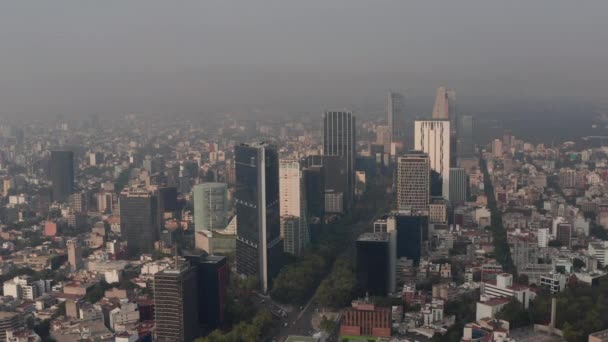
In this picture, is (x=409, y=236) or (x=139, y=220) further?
(x=139, y=220)

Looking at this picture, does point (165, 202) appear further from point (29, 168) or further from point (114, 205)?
point (29, 168)

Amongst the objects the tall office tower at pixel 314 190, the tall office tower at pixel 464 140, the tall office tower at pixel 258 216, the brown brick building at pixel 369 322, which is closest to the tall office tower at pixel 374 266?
the brown brick building at pixel 369 322

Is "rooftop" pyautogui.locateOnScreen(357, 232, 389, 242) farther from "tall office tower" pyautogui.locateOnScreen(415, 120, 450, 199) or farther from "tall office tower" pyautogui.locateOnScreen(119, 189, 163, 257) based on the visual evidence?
"tall office tower" pyautogui.locateOnScreen(415, 120, 450, 199)

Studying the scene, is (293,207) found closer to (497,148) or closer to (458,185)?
(458,185)

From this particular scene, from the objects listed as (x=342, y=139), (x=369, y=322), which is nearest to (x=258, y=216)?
(x=369, y=322)

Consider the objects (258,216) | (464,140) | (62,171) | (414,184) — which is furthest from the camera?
(464,140)

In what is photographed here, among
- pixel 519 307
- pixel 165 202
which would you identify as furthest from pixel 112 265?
pixel 519 307
